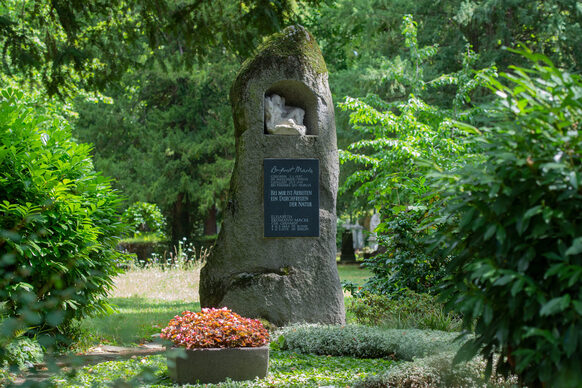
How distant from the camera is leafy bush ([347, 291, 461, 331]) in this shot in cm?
722

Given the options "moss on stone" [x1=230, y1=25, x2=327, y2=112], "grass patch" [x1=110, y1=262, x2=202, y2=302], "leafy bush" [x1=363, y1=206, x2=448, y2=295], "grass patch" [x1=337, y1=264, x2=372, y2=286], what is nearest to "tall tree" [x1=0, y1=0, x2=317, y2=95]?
"moss on stone" [x1=230, y1=25, x2=327, y2=112]

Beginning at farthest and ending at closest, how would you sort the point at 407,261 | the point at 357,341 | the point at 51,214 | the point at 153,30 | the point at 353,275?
1. the point at 353,275
2. the point at 407,261
3. the point at 153,30
4. the point at 357,341
5. the point at 51,214

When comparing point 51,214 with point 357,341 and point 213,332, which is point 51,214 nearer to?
point 213,332

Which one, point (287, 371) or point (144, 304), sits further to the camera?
point (144, 304)

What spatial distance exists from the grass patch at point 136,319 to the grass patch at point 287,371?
0.32m

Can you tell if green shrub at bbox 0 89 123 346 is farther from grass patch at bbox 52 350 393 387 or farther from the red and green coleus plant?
the red and green coleus plant

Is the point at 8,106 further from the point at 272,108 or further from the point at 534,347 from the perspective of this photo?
the point at 534,347

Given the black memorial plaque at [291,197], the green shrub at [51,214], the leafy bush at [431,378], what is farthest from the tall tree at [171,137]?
the leafy bush at [431,378]

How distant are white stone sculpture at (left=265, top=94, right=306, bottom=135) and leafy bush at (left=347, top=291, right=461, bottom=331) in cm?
256

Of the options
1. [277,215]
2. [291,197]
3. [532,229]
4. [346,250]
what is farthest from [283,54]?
[346,250]

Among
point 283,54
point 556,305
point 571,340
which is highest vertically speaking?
point 283,54

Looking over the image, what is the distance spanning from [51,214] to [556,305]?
16.9 feet

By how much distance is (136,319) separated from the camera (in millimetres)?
8562

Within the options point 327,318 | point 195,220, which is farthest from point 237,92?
point 195,220
